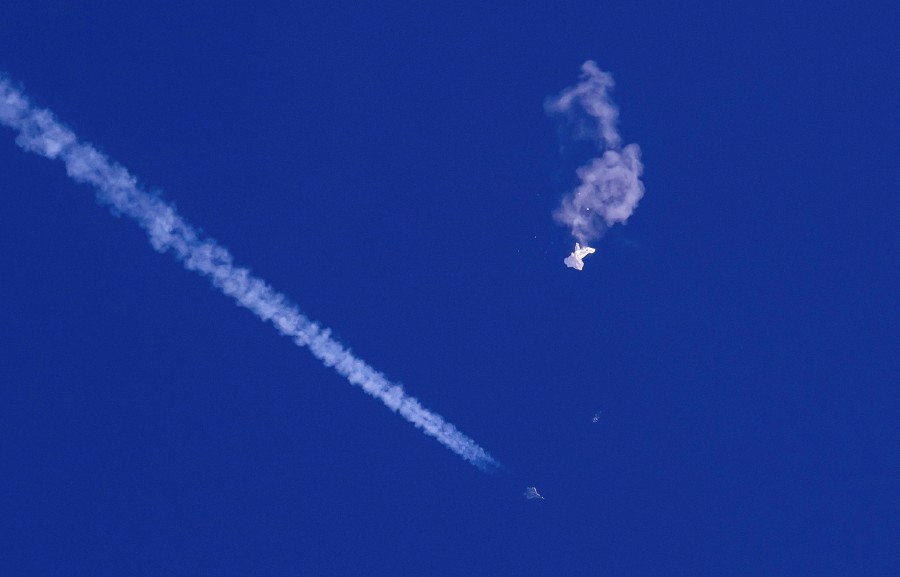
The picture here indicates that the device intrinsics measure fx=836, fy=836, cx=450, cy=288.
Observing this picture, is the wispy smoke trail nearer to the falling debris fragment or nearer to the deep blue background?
the deep blue background

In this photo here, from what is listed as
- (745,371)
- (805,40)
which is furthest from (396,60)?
(745,371)

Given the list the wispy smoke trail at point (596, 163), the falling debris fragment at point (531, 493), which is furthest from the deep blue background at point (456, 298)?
the wispy smoke trail at point (596, 163)

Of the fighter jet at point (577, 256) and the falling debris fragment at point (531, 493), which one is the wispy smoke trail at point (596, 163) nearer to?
the fighter jet at point (577, 256)

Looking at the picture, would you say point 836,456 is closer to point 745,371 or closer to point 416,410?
point 745,371

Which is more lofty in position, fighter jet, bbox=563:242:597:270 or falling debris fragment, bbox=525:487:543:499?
fighter jet, bbox=563:242:597:270

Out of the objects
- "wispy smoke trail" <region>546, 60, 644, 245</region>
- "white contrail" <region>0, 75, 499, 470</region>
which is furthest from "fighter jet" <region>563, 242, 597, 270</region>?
"white contrail" <region>0, 75, 499, 470</region>
